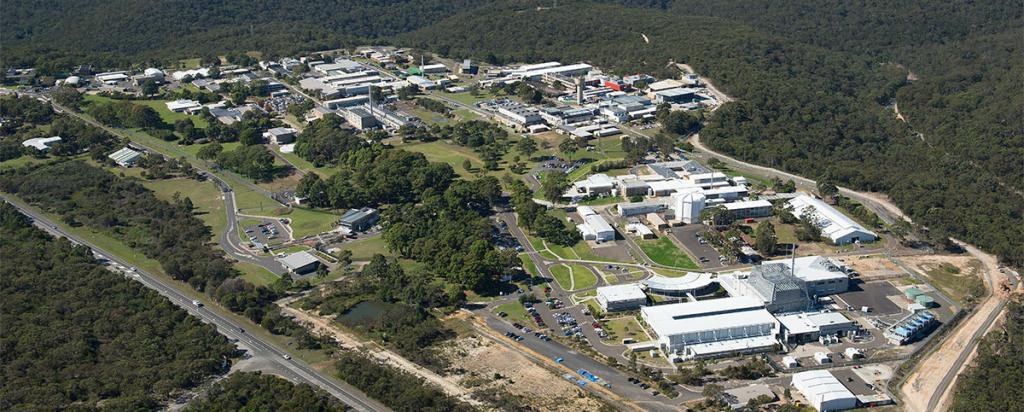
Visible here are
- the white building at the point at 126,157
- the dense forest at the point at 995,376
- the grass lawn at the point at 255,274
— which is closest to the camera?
the dense forest at the point at 995,376

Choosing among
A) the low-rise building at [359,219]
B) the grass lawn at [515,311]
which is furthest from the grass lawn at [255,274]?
the grass lawn at [515,311]

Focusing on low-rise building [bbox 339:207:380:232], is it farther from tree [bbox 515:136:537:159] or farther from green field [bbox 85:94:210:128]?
green field [bbox 85:94:210:128]

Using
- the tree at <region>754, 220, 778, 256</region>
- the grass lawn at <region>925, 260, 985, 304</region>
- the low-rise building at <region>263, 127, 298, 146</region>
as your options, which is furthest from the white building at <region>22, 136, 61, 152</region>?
the grass lawn at <region>925, 260, 985, 304</region>

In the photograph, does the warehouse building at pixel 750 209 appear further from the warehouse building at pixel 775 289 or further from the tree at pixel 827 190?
the warehouse building at pixel 775 289

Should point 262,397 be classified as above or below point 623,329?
above

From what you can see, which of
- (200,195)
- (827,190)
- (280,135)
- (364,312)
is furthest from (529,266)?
(280,135)

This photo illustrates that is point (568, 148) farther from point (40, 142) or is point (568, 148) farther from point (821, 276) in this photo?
point (40, 142)
